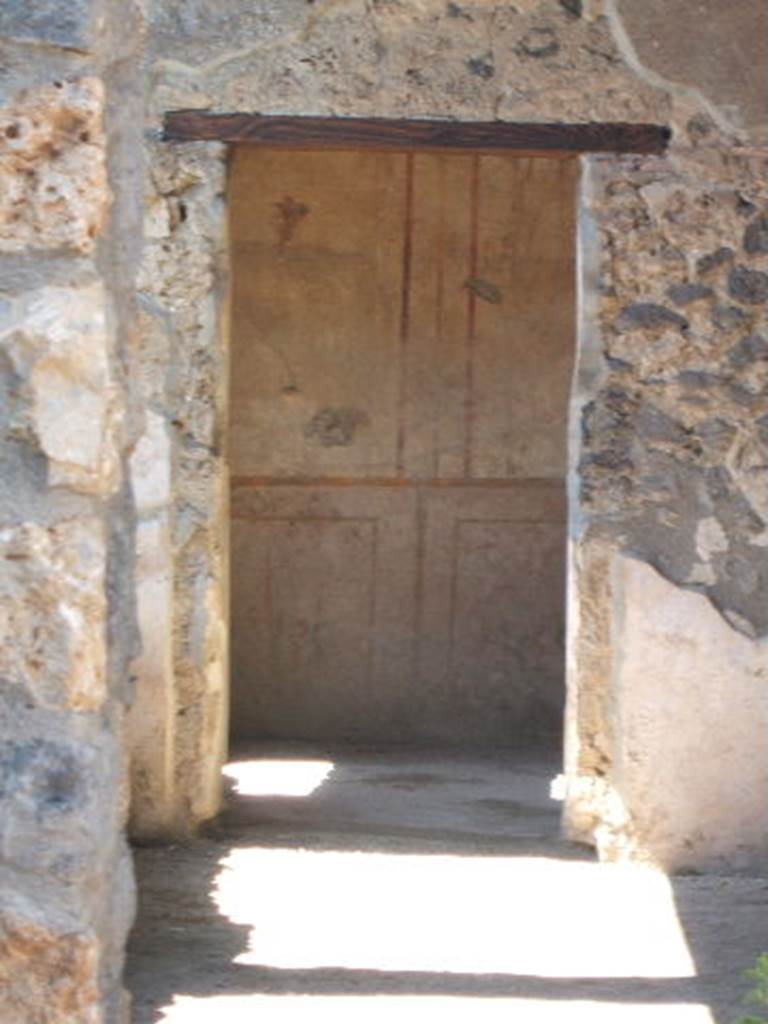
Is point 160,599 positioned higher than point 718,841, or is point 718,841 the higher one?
point 160,599

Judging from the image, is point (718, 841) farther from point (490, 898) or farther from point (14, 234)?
point (14, 234)

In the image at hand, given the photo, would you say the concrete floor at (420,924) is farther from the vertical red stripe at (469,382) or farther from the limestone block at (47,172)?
the limestone block at (47,172)

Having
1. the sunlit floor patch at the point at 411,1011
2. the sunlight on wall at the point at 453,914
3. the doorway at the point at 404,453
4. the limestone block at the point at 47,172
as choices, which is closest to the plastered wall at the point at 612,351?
the sunlight on wall at the point at 453,914

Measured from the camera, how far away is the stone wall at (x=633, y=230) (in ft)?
18.4

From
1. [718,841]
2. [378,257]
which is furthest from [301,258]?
[718,841]

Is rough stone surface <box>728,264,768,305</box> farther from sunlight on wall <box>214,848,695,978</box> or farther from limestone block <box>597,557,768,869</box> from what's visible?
sunlight on wall <box>214,848,695,978</box>

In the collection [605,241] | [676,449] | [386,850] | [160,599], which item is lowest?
[386,850]

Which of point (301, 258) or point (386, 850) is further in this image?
point (301, 258)

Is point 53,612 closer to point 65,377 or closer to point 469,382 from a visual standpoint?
point 65,377

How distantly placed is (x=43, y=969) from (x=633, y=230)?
3758 mm

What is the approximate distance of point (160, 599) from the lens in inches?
229

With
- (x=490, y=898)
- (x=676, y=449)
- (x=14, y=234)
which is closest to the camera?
(x=14, y=234)

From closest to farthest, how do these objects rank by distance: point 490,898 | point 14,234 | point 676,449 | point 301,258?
point 14,234, point 490,898, point 676,449, point 301,258

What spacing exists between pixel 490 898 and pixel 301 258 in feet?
11.8
